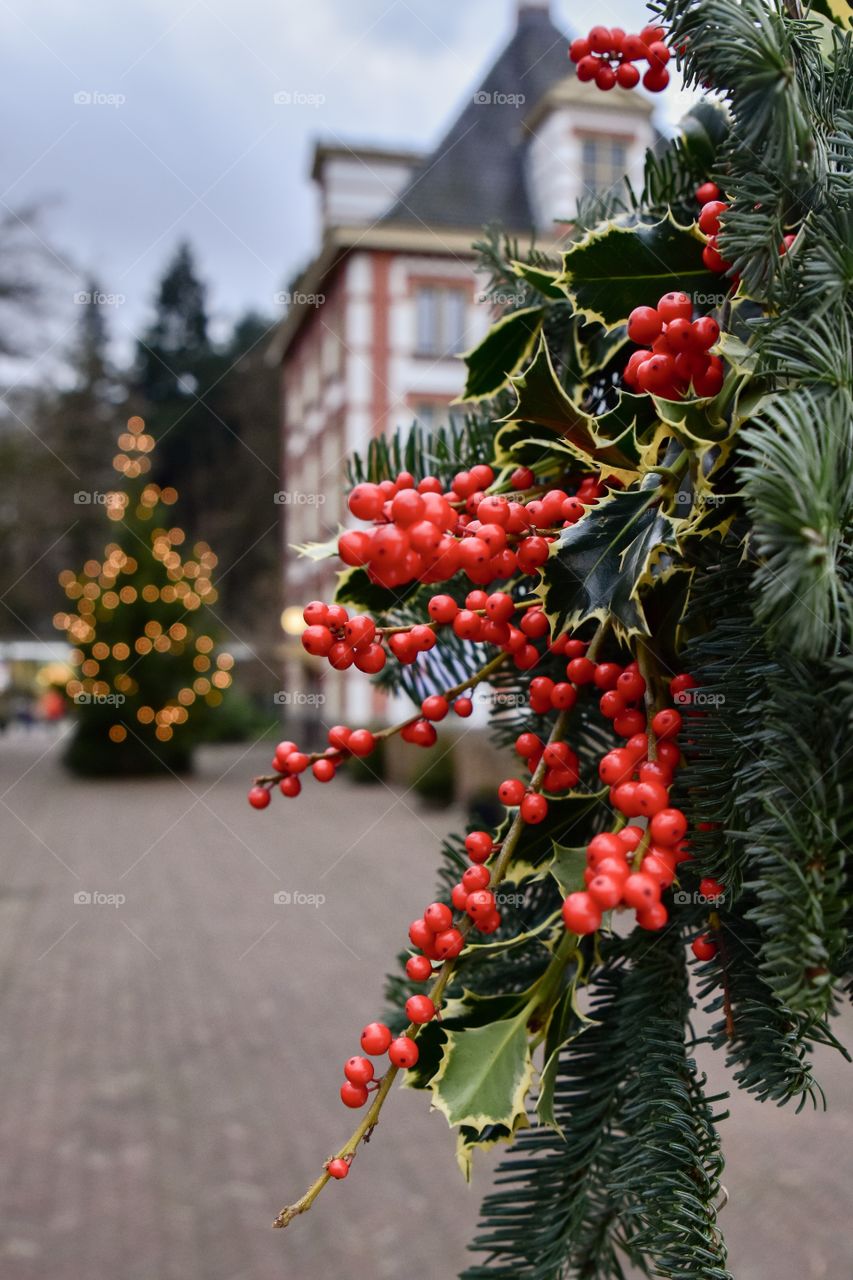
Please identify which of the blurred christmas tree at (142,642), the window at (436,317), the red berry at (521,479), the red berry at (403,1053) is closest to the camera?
the red berry at (403,1053)

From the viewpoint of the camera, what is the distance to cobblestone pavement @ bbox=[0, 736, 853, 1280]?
327cm

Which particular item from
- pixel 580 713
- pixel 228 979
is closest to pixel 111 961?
pixel 228 979

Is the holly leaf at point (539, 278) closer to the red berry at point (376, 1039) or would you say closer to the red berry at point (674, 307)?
the red berry at point (674, 307)

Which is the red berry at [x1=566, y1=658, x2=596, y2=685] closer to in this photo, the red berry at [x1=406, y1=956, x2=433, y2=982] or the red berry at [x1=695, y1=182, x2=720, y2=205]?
the red berry at [x1=406, y1=956, x2=433, y2=982]

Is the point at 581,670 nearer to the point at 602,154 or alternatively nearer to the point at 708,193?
the point at 708,193

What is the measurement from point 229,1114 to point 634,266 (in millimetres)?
4211

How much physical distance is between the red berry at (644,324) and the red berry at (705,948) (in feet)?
0.99

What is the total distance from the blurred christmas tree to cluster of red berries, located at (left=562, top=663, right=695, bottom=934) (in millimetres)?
13389

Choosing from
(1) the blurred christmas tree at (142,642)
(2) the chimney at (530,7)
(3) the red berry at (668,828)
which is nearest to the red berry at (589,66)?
(3) the red berry at (668,828)

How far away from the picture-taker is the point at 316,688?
16.7 m

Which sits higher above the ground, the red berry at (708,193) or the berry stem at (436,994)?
the red berry at (708,193)

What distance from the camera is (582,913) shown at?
38cm

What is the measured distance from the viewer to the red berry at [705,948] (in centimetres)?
55

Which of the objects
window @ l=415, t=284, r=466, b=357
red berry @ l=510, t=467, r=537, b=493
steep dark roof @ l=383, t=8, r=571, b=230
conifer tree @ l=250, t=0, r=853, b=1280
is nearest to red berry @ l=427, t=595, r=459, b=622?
conifer tree @ l=250, t=0, r=853, b=1280
